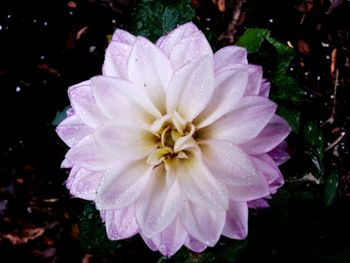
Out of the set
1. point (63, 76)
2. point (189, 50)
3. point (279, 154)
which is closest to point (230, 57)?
point (189, 50)

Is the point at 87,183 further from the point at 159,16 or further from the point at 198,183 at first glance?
the point at 159,16

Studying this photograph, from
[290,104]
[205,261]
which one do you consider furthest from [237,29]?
[205,261]

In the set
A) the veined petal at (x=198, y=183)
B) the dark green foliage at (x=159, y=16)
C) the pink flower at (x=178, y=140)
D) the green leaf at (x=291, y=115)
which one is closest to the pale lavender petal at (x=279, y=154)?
the pink flower at (x=178, y=140)

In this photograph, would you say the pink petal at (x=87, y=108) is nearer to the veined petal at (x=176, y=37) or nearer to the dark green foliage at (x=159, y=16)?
the veined petal at (x=176, y=37)

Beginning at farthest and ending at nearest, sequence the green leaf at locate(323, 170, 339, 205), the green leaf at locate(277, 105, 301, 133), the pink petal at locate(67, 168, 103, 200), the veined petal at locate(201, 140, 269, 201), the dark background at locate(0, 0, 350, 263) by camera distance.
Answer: the dark background at locate(0, 0, 350, 263) < the green leaf at locate(323, 170, 339, 205) < the green leaf at locate(277, 105, 301, 133) < the pink petal at locate(67, 168, 103, 200) < the veined petal at locate(201, 140, 269, 201)

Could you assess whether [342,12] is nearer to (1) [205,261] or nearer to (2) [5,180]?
(1) [205,261]

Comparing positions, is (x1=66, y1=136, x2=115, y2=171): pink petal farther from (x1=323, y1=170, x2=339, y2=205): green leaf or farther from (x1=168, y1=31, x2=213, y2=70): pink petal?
(x1=323, y1=170, x2=339, y2=205): green leaf

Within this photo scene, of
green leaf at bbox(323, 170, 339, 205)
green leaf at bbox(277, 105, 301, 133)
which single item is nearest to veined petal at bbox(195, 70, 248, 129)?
green leaf at bbox(277, 105, 301, 133)
